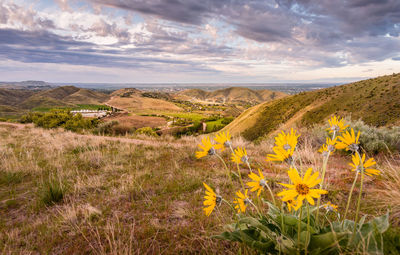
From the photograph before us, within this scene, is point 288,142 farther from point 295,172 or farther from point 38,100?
point 38,100

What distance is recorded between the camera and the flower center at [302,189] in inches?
43.9

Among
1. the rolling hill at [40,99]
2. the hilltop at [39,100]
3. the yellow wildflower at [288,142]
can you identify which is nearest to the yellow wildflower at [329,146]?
the yellow wildflower at [288,142]

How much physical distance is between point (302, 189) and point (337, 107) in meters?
38.5

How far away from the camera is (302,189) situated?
1130 mm

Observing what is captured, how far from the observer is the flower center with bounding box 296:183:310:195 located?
111cm

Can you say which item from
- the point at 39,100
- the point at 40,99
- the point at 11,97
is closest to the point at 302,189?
the point at 39,100

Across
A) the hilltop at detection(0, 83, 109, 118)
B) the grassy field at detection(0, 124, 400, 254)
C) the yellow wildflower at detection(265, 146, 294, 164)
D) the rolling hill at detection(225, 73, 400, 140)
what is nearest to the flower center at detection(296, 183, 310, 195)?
the yellow wildflower at detection(265, 146, 294, 164)

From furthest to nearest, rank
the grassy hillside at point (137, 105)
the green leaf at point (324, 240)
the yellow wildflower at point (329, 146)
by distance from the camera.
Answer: the grassy hillside at point (137, 105) < the yellow wildflower at point (329, 146) < the green leaf at point (324, 240)

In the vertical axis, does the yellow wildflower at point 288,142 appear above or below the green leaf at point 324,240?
above

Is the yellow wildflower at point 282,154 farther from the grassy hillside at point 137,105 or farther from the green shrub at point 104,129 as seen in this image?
the grassy hillside at point 137,105

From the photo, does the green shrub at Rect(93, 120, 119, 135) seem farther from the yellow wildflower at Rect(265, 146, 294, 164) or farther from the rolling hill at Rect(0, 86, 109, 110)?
the rolling hill at Rect(0, 86, 109, 110)

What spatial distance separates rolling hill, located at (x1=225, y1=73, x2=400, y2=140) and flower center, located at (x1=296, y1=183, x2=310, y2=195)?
1068 inches

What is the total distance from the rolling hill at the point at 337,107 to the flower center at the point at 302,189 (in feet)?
89.0

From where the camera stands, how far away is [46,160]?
21.1 feet
